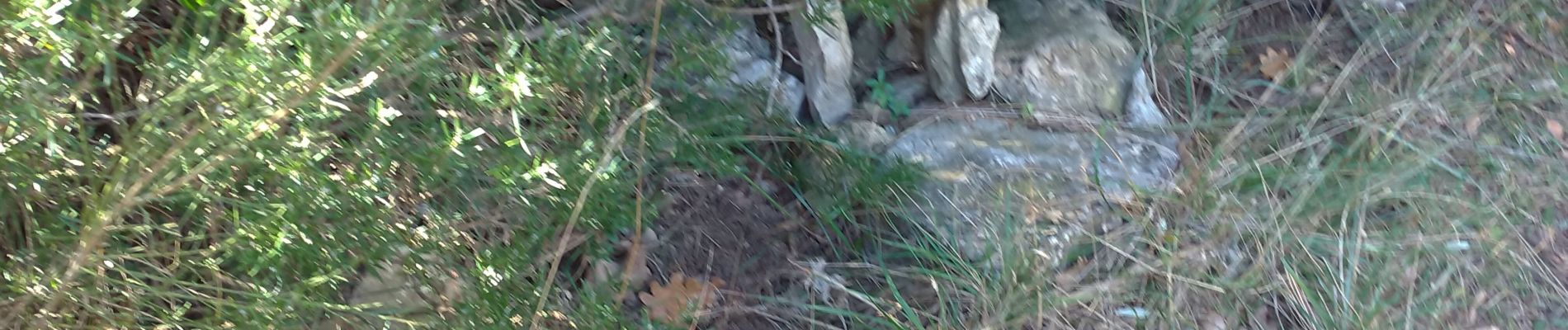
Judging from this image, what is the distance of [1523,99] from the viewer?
344cm

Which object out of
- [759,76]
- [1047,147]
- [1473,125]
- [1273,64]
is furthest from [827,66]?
[1473,125]

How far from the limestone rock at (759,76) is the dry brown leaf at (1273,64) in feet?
5.01

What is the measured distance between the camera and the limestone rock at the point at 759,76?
2537 mm

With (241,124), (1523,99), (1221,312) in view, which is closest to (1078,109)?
(1221,312)

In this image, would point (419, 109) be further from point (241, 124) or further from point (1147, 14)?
point (1147, 14)

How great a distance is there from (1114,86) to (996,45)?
1.16ft

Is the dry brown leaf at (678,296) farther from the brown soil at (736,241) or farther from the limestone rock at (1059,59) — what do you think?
the limestone rock at (1059,59)

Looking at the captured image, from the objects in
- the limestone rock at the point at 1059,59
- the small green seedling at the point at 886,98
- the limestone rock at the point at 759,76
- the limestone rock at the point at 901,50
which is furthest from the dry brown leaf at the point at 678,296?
the limestone rock at the point at 1059,59

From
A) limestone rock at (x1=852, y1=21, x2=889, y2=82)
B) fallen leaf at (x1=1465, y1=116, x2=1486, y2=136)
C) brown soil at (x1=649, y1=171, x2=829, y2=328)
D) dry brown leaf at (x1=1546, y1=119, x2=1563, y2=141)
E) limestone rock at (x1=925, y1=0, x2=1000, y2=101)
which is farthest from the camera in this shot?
dry brown leaf at (x1=1546, y1=119, x2=1563, y2=141)

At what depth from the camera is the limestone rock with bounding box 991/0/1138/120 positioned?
2961mm

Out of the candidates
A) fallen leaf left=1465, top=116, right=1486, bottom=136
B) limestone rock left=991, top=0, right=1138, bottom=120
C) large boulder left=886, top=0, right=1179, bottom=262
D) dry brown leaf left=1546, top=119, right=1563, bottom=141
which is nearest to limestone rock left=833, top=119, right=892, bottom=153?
large boulder left=886, top=0, right=1179, bottom=262

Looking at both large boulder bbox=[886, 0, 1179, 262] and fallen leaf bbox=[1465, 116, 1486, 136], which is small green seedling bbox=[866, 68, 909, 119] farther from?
fallen leaf bbox=[1465, 116, 1486, 136]

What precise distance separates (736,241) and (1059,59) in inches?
39.5

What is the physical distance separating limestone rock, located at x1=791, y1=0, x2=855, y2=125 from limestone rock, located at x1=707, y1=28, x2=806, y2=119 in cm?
4
